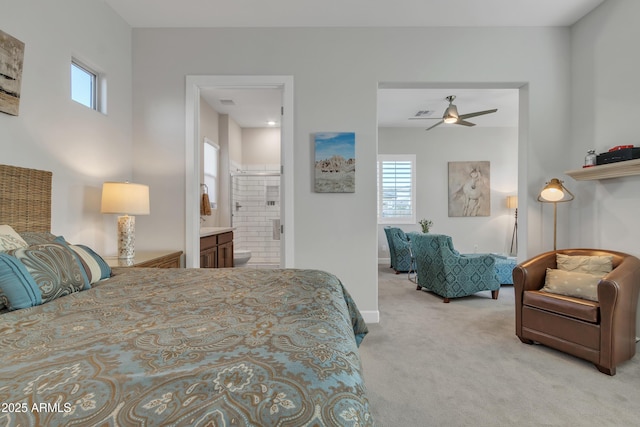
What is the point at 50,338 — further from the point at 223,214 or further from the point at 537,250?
the point at 223,214

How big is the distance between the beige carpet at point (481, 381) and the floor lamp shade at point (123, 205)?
2.05m

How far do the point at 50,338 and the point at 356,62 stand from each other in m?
3.16

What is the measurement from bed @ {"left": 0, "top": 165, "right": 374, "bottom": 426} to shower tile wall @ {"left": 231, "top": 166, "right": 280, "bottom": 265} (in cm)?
496

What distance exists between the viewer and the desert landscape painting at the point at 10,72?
74.1 inches

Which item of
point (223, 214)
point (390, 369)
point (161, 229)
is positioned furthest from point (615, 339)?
point (223, 214)

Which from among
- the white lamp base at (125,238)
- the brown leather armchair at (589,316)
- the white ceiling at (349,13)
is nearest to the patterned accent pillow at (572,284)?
the brown leather armchair at (589,316)

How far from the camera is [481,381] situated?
2.12 m

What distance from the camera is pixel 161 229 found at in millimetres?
3256

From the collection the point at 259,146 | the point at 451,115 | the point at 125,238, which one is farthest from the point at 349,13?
the point at 259,146

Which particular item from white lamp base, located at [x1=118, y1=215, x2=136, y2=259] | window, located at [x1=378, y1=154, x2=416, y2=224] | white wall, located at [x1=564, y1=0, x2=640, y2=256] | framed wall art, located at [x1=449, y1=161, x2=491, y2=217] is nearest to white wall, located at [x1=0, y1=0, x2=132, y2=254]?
white lamp base, located at [x1=118, y1=215, x2=136, y2=259]

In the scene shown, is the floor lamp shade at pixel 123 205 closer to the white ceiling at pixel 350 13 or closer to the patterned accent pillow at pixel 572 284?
the white ceiling at pixel 350 13

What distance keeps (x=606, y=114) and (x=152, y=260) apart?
4056 millimetres

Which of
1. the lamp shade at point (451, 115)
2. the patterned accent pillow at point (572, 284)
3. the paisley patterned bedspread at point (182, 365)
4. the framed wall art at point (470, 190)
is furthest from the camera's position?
the framed wall art at point (470, 190)

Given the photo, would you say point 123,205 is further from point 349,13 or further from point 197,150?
point 349,13
